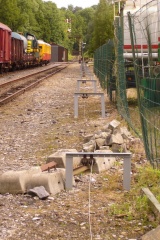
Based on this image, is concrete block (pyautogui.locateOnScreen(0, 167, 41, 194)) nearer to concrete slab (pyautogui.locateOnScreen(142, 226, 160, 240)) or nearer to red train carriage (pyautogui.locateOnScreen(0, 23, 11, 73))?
concrete slab (pyautogui.locateOnScreen(142, 226, 160, 240))

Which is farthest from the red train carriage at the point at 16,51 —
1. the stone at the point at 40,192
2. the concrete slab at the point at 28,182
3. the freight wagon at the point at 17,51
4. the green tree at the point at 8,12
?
the stone at the point at 40,192

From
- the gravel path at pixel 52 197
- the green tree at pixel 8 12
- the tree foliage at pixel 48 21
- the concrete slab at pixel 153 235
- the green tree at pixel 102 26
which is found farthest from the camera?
the green tree at pixel 8 12

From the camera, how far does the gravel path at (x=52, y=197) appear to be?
5164mm

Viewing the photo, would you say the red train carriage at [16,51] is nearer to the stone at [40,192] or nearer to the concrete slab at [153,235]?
the stone at [40,192]

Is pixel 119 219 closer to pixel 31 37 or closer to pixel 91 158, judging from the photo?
pixel 91 158

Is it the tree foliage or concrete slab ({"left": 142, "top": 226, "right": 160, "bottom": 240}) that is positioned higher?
the tree foliage

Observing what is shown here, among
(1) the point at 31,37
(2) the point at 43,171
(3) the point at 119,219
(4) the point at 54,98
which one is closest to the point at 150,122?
(2) the point at 43,171

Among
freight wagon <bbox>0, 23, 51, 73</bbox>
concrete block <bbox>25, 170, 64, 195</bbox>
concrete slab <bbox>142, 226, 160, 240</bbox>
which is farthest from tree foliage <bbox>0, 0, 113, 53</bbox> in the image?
concrete slab <bbox>142, 226, 160, 240</bbox>

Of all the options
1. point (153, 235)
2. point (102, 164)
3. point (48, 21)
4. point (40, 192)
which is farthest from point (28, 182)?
point (48, 21)

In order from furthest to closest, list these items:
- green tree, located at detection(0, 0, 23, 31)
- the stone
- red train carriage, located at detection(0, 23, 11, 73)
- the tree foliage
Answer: green tree, located at detection(0, 0, 23, 31), the tree foliage, red train carriage, located at detection(0, 23, 11, 73), the stone

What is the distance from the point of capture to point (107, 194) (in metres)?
6.42

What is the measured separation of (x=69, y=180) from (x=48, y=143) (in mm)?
3620

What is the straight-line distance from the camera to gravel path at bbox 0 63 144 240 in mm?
5164

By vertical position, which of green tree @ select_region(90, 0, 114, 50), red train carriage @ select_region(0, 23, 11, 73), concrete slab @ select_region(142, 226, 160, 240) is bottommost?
concrete slab @ select_region(142, 226, 160, 240)
